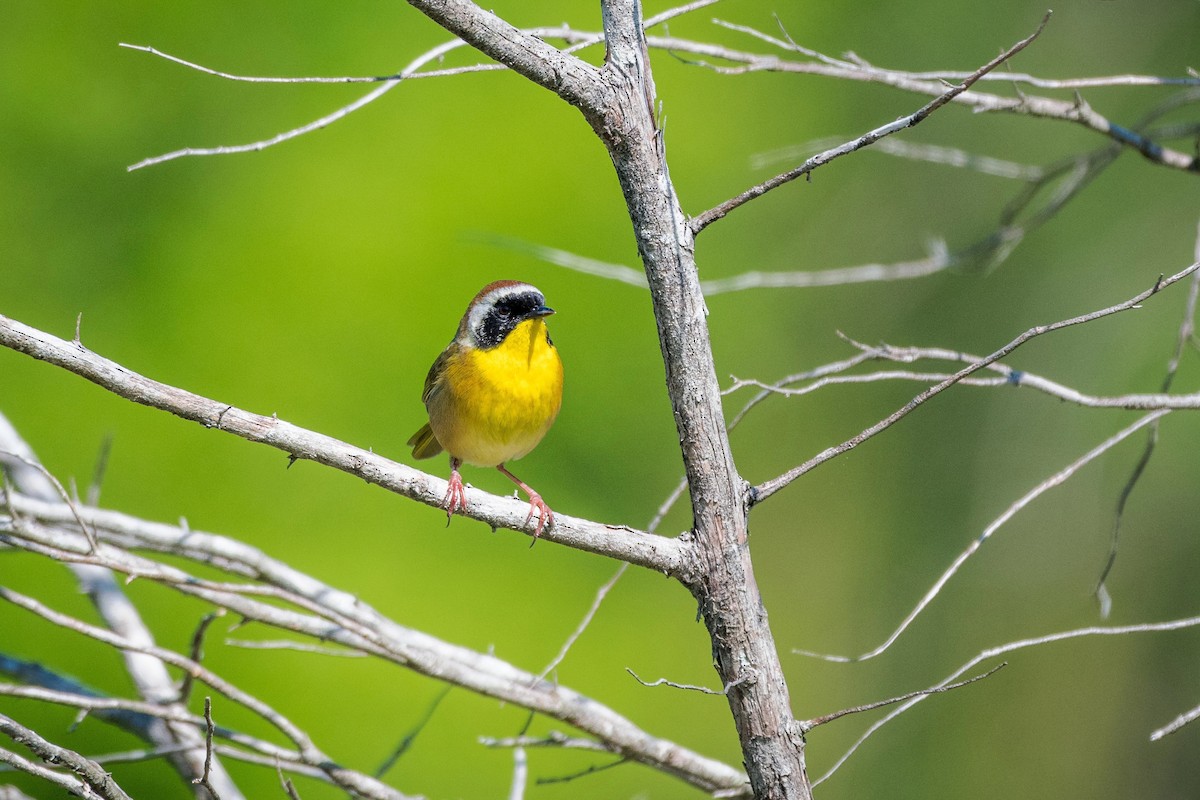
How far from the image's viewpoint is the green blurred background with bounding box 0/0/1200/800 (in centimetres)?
406

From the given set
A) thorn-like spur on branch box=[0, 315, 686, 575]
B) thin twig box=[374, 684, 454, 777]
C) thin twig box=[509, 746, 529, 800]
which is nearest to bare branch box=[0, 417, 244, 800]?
thin twig box=[374, 684, 454, 777]

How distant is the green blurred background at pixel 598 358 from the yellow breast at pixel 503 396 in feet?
3.34

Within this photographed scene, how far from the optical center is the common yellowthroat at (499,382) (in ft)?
10.0

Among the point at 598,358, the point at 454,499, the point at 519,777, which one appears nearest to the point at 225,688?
the point at 454,499

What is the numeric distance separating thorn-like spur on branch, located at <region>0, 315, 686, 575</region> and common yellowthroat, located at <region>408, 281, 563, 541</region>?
1118 millimetres

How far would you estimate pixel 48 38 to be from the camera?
168 inches

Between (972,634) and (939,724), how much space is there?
49 centimetres

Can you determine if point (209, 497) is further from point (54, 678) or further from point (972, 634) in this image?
point (972, 634)

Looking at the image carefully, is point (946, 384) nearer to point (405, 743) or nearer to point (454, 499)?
point (454, 499)

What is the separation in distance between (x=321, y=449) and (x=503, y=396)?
134 centimetres

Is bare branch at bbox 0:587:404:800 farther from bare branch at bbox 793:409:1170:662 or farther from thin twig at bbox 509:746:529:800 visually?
bare branch at bbox 793:409:1170:662

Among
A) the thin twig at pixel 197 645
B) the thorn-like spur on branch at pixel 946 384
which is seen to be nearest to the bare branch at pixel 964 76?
the thorn-like spur on branch at pixel 946 384

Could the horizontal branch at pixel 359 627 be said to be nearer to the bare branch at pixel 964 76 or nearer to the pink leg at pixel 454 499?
the pink leg at pixel 454 499

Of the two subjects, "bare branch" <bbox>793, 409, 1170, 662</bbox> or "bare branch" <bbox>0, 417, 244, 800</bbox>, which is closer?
"bare branch" <bbox>793, 409, 1170, 662</bbox>
